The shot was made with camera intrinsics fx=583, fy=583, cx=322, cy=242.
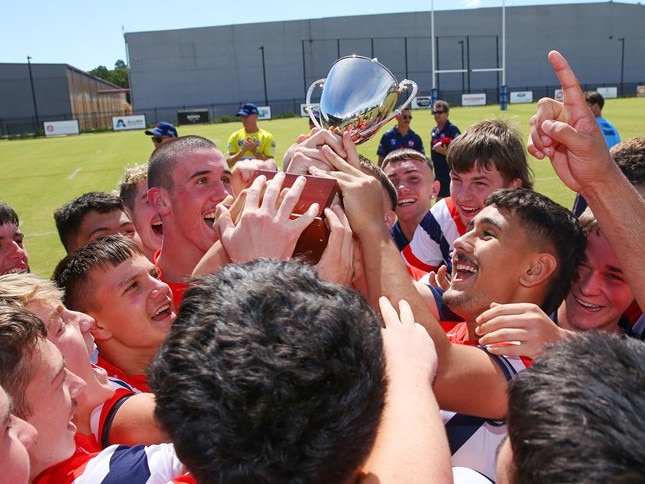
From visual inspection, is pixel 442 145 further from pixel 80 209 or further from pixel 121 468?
pixel 121 468

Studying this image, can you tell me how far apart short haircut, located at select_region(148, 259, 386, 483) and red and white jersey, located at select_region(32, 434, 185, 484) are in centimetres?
58

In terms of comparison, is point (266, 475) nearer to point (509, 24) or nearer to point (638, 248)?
point (638, 248)

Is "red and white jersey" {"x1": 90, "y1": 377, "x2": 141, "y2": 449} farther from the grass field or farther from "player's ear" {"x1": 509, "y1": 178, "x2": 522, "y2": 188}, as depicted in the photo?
the grass field

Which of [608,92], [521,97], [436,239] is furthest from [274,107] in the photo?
[436,239]

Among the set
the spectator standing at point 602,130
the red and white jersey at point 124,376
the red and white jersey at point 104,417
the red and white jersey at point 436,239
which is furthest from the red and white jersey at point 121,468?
the spectator standing at point 602,130

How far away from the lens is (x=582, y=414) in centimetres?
95

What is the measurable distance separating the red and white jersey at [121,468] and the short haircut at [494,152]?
2882 millimetres

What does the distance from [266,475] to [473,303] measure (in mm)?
1652

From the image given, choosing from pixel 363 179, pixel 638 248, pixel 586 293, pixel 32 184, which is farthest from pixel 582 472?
pixel 32 184

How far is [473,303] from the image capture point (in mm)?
2463

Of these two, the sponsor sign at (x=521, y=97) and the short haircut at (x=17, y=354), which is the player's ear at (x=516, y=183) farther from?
the sponsor sign at (x=521, y=97)

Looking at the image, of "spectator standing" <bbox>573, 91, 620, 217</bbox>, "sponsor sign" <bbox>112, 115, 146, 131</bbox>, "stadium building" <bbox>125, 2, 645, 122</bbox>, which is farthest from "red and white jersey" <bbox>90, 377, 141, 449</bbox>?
"stadium building" <bbox>125, 2, 645, 122</bbox>

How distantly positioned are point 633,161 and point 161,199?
254 cm

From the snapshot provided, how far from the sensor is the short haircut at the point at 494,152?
3.82 m
